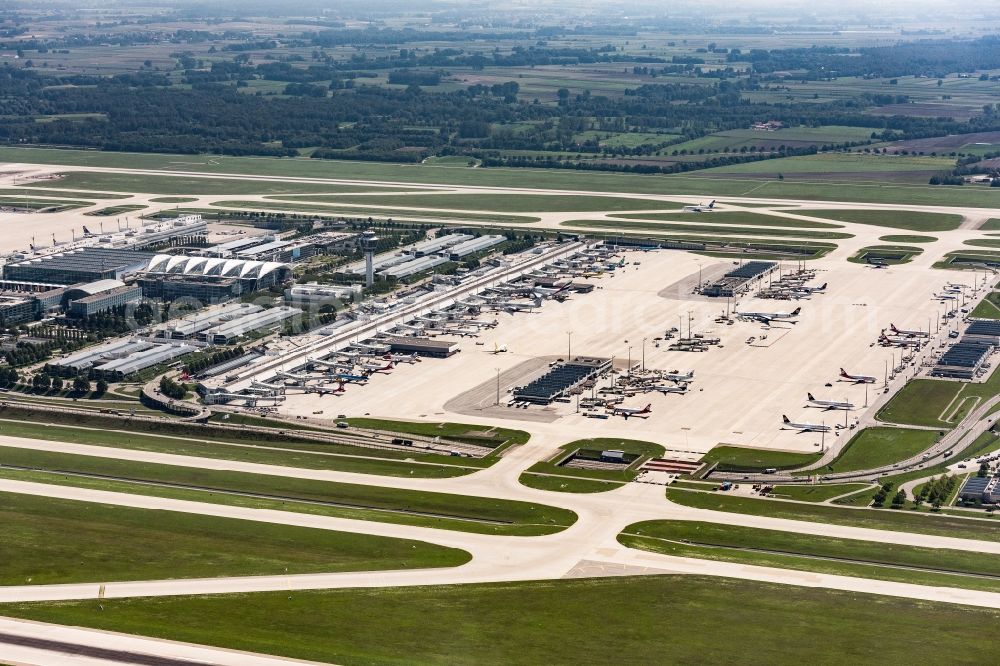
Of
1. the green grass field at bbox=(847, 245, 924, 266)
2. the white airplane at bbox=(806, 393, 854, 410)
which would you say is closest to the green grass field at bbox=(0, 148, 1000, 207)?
the green grass field at bbox=(847, 245, 924, 266)

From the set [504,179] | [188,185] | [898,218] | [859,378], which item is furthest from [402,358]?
[504,179]

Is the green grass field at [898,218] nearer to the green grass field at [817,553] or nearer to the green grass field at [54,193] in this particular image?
the green grass field at [54,193]

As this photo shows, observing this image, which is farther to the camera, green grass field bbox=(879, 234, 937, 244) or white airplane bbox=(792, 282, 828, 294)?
green grass field bbox=(879, 234, 937, 244)

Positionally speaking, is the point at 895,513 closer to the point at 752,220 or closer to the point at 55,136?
the point at 752,220

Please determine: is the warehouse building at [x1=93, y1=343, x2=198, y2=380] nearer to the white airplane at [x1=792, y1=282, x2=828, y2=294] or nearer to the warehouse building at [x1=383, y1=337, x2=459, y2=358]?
the warehouse building at [x1=383, y1=337, x2=459, y2=358]

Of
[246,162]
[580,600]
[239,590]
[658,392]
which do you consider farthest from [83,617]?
[246,162]

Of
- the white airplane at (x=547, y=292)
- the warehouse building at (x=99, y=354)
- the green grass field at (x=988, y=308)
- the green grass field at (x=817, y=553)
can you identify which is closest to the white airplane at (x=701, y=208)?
the white airplane at (x=547, y=292)
